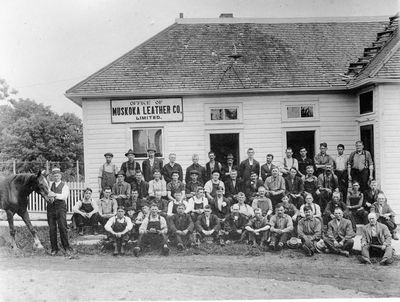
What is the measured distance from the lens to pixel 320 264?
802 cm

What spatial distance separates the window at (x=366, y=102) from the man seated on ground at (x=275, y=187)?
3.67m

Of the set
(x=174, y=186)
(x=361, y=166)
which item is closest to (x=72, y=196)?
(x=174, y=186)

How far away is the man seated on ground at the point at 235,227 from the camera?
9578 mm

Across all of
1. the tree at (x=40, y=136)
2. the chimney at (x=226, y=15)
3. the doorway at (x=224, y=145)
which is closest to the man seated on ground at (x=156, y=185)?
the doorway at (x=224, y=145)

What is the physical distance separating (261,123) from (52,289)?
8.08m

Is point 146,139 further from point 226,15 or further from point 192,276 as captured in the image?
point 192,276

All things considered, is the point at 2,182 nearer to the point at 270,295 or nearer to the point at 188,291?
the point at 188,291

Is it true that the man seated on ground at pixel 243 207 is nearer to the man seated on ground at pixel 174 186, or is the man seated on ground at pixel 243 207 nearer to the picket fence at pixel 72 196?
the man seated on ground at pixel 174 186

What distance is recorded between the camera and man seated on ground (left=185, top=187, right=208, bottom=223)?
31.6ft

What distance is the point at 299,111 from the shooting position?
43.3 feet

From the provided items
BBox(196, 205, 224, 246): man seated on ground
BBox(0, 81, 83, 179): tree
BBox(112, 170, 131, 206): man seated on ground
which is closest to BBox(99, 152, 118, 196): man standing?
BBox(112, 170, 131, 206): man seated on ground

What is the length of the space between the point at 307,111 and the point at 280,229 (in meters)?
5.21

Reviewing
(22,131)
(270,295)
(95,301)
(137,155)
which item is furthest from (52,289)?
(22,131)

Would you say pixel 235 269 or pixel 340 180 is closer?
pixel 235 269
